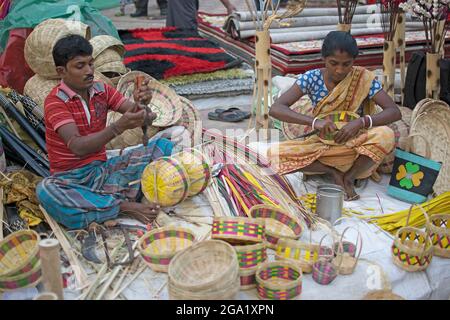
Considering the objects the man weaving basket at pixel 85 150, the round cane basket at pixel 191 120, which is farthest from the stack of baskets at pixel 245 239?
the round cane basket at pixel 191 120

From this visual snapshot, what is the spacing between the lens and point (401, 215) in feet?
10.5

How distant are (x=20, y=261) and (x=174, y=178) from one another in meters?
0.89

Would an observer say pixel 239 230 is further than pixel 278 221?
No

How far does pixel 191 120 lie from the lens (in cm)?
434

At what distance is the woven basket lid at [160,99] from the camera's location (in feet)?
13.8

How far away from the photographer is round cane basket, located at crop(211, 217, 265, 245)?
2629mm

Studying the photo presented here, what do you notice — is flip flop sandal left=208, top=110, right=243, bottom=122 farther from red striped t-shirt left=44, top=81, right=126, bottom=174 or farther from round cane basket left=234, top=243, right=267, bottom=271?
round cane basket left=234, top=243, right=267, bottom=271

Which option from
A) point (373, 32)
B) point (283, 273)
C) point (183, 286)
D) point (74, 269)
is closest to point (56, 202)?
point (74, 269)

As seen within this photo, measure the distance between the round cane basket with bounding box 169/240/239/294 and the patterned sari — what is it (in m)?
1.14

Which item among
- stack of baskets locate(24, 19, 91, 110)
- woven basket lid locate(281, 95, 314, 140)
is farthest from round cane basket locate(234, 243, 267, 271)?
stack of baskets locate(24, 19, 91, 110)

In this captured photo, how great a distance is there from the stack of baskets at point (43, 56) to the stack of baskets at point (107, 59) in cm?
30

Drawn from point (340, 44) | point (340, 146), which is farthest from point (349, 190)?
point (340, 44)

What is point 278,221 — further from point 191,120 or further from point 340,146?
point 191,120

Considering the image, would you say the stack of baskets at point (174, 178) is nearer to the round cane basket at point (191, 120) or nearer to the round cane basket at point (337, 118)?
the round cane basket at point (337, 118)
